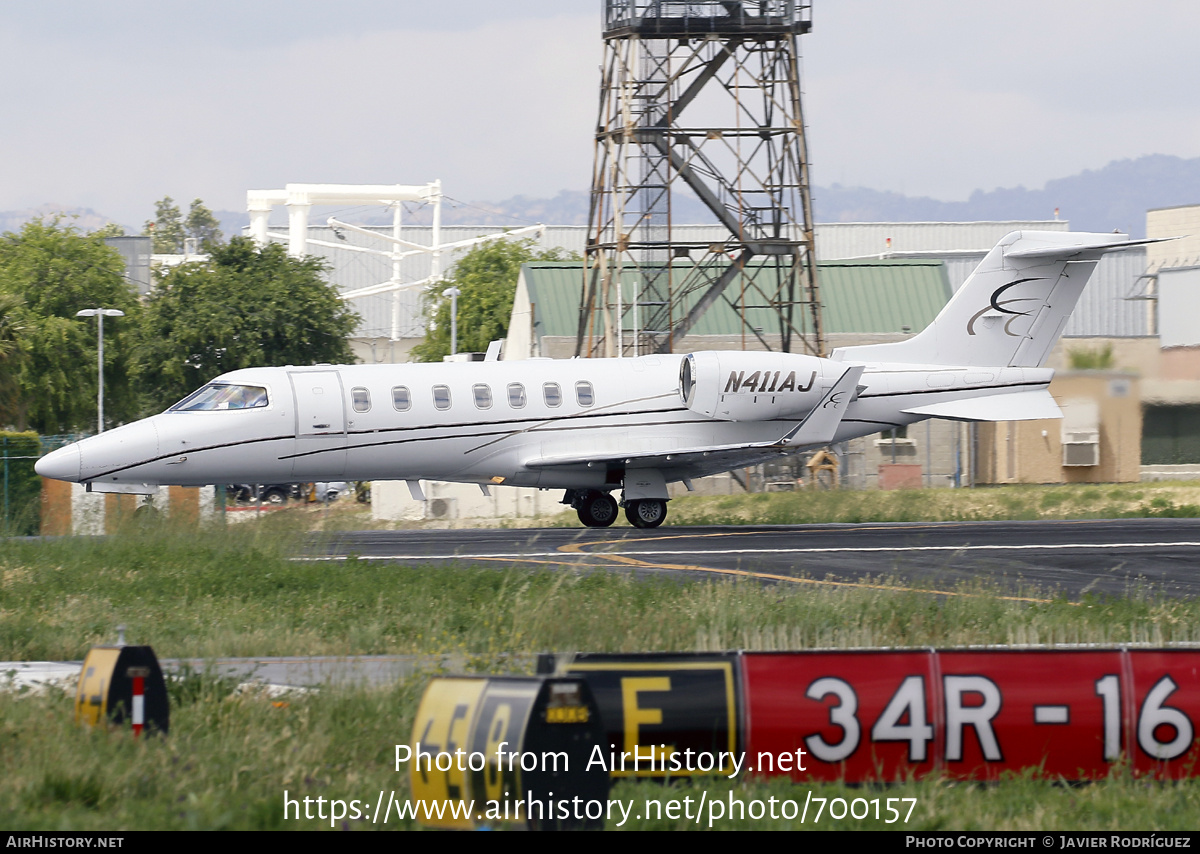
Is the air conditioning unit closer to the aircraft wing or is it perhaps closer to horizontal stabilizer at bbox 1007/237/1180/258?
horizontal stabilizer at bbox 1007/237/1180/258

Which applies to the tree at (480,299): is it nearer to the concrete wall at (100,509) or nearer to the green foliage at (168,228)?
the concrete wall at (100,509)

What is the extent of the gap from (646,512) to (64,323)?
40479mm

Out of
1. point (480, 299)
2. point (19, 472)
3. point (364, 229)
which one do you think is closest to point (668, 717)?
point (19, 472)

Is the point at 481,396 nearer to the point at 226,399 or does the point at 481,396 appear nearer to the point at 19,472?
the point at 226,399

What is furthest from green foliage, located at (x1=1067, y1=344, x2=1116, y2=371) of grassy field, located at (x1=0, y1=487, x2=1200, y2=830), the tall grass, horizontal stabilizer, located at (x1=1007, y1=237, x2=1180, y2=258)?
grassy field, located at (x1=0, y1=487, x2=1200, y2=830)

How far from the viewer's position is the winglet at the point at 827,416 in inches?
990

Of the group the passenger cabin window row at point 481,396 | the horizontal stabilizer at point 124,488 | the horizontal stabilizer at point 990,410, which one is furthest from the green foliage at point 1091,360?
the horizontal stabilizer at point 124,488

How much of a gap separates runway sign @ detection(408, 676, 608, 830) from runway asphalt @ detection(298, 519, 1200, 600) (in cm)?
980

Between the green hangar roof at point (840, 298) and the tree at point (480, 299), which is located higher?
the tree at point (480, 299)

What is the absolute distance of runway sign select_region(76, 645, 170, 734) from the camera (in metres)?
8.55

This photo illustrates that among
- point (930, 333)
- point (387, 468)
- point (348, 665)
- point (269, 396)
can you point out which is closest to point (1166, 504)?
point (930, 333)

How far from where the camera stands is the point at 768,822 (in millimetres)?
7641

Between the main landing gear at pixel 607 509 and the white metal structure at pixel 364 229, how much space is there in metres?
71.8

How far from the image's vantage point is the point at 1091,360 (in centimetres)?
2955
